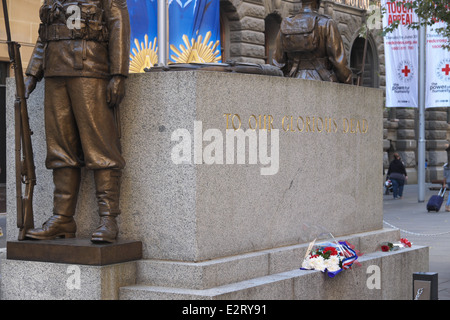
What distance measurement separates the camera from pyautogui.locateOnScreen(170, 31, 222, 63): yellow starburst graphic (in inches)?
766

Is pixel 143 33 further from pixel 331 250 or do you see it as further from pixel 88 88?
pixel 88 88

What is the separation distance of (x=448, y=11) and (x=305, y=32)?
11.6m

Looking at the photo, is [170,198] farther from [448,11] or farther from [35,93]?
[448,11]

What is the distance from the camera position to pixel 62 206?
265 inches

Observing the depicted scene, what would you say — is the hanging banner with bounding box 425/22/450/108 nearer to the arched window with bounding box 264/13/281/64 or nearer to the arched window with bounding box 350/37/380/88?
the arched window with bounding box 264/13/281/64

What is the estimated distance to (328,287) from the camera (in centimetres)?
730

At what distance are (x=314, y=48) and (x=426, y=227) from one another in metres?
8.51

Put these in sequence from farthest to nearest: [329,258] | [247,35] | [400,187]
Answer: [400,187] < [247,35] < [329,258]

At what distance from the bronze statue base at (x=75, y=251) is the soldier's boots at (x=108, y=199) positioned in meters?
0.12

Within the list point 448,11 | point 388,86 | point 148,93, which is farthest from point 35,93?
point 388,86

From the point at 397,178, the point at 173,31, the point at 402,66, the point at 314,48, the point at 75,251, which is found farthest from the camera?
the point at 397,178

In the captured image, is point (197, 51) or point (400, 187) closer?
point (197, 51)

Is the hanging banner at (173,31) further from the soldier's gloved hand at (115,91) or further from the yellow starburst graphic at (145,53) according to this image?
the soldier's gloved hand at (115,91)

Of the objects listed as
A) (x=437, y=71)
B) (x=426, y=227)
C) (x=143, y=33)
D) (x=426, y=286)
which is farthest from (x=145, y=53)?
(x=426, y=286)
